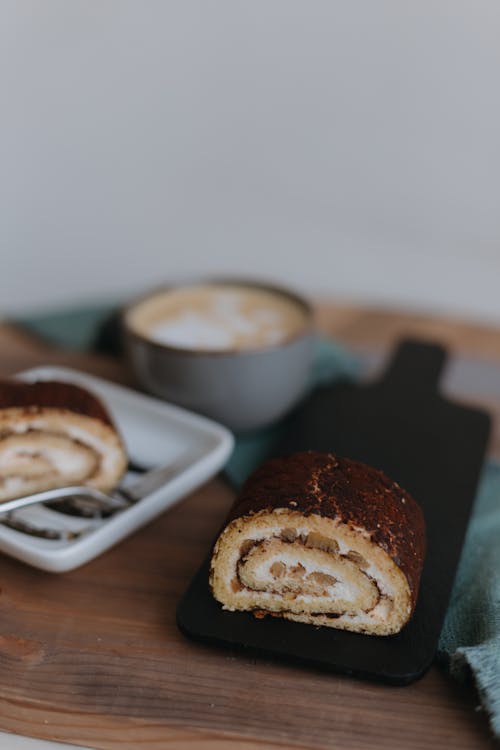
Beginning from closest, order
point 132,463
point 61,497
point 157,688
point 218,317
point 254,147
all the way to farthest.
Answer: point 157,688 → point 61,497 → point 132,463 → point 218,317 → point 254,147

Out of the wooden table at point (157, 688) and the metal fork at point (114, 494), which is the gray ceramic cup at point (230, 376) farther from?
the wooden table at point (157, 688)

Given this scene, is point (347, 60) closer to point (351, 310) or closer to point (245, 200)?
point (245, 200)

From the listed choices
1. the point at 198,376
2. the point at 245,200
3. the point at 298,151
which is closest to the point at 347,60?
the point at 298,151

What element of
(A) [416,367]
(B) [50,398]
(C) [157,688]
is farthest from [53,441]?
(A) [416,367]

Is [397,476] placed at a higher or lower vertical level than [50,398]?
lower

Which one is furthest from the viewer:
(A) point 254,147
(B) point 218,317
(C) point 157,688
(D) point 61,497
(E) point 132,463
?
(A) point 254,147

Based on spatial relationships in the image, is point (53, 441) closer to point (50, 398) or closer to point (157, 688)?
point (50, 398)
